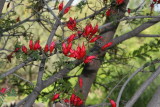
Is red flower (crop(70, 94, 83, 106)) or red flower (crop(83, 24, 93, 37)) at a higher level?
red flower (crop(83, 24, 93, 37))

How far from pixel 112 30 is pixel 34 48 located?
1.89 metres

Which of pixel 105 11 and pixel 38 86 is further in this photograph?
pixel 105 11

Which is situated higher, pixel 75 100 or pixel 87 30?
pixel 87 30

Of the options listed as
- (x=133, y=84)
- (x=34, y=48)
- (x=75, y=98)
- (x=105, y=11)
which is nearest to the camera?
(x=34, y=48)

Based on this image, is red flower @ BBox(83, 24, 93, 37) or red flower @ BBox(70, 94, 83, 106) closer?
red flower @ BBox(83, 24, 93, 37)

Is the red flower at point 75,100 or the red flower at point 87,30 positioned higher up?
the red flower at point 87,30

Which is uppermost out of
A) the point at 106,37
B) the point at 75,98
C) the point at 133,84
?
the point at 106,37

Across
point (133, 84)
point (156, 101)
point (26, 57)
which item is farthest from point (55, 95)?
point (133, 84)

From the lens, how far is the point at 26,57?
6.95 feet

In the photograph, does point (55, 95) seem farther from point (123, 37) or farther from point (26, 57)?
point (123, 37)

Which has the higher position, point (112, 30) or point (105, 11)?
point (105, 11)

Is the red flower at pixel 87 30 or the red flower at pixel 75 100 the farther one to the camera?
the red flower at pixel 75 100

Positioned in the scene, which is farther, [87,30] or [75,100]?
[75,100]

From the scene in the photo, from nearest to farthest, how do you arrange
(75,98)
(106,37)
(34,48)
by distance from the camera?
(34,48) → (75,98) → (106,37)
